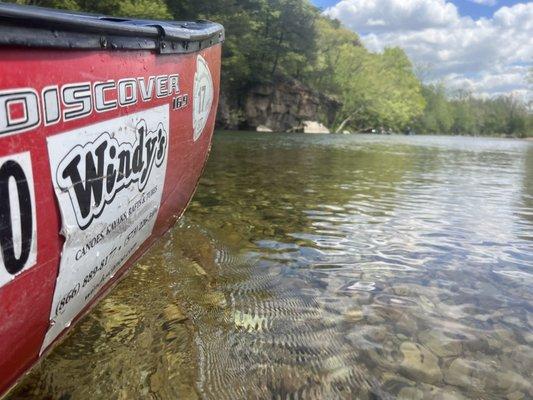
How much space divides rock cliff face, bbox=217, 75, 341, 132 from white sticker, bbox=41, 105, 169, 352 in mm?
41613

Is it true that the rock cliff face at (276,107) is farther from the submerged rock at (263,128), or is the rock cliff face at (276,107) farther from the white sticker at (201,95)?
the white sticker at (201,95)

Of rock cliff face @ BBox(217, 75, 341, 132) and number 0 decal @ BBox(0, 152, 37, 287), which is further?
rock cliff face @ BBox(217, 75, 341, 132)

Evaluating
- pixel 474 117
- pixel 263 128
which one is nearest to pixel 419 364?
pixel 263 128

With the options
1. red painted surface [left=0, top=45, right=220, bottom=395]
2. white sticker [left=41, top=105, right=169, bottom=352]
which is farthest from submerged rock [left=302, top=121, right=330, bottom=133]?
red painted surface [left=0, top=45, right=220, bottom=395]

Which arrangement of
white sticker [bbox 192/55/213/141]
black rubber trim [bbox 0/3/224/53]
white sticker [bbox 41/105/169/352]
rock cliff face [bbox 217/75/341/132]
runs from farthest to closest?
rock cliff face [bbox 217/75/341/132] < white sticker [bbox 192/55/213/141] < white sticker [bbox 41/105/169/352] < black rubber trim [bbox 0/3/224/53]

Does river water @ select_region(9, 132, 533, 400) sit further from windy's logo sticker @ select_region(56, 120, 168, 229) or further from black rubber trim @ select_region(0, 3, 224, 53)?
black rubber trim @ select_region(0, 3, 224, 53)

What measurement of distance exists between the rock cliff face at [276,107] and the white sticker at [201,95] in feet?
132

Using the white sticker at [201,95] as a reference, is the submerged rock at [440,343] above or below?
below

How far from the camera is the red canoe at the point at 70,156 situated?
143 cm

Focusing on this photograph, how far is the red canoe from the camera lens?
143cm

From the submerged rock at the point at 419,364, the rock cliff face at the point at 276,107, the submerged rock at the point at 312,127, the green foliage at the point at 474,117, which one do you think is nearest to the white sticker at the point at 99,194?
the submerged rock at the point at 419,364

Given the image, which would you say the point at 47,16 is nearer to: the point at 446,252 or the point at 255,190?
the point at 446,252

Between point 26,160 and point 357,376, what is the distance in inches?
69.7

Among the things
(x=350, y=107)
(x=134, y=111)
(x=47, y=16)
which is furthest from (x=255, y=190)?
(x=350, y=107)
